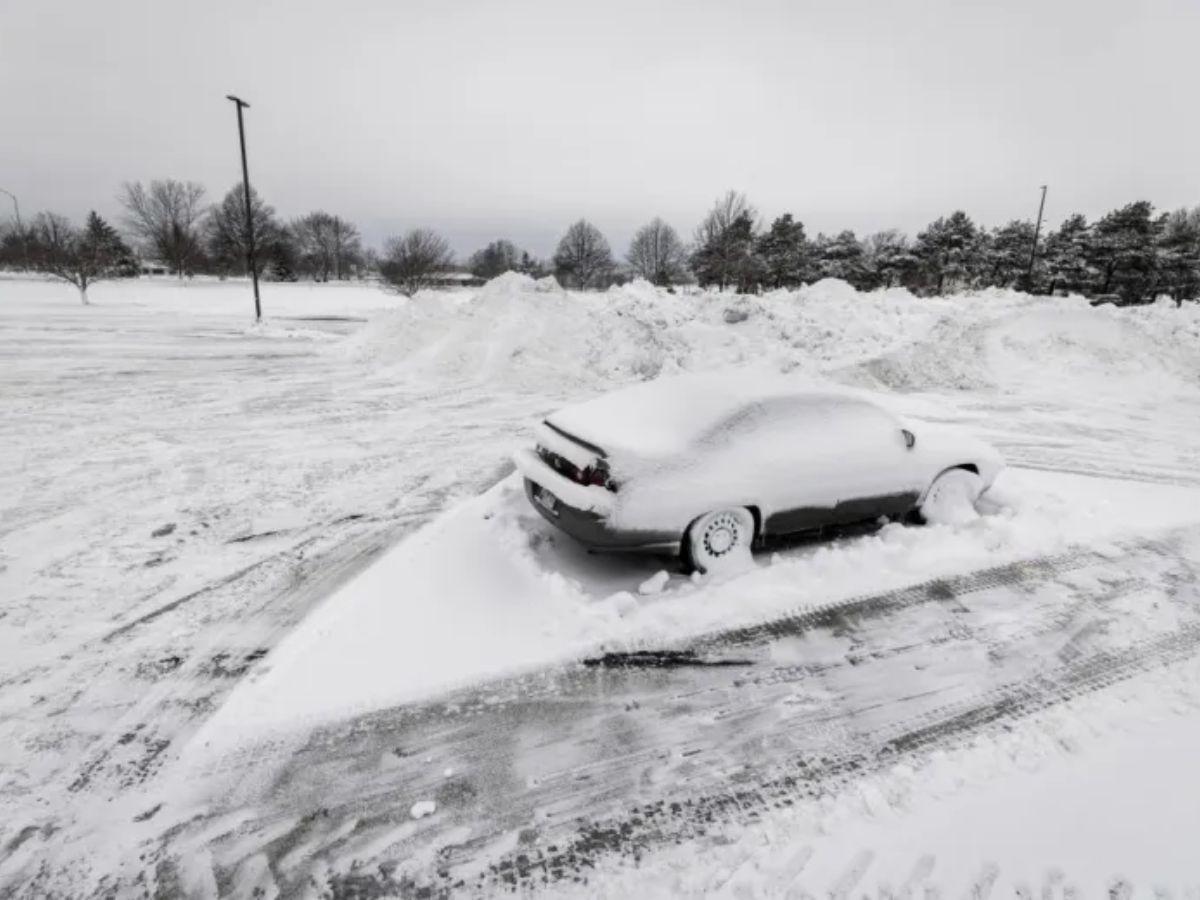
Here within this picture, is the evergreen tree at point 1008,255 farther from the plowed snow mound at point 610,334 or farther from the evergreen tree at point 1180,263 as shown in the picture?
the plowed snow mound at point 610,334

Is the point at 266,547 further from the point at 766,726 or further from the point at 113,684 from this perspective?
the point at 766,726

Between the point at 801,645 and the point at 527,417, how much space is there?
736 cm

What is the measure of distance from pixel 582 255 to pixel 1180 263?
145ft

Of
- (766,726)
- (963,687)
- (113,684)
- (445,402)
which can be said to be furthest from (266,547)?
(445,402)

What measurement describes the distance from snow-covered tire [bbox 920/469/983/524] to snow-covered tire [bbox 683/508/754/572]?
2.18 metres

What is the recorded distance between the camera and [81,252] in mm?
37344

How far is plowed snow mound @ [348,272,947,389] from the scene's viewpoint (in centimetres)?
1438

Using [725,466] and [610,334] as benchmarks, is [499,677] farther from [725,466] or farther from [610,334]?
[610,334]

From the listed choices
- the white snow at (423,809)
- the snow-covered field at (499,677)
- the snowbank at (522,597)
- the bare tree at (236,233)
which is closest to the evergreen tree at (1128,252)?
the snow-covered field at (499,677)

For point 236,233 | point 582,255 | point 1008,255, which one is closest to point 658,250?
point 582,255

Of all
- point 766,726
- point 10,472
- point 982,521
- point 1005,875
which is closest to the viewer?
point 1005,875

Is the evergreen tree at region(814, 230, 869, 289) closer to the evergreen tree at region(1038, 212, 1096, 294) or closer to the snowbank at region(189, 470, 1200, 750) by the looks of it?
the evergreen tree at region(1038, 212, 1096, 294)

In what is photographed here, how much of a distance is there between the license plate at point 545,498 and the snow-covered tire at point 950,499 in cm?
364

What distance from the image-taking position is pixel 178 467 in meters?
7.67
